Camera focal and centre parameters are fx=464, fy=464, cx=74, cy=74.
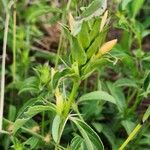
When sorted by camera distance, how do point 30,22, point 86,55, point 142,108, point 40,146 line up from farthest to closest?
point 30,22 → point 142,108 → point 40,146 → point 86,55

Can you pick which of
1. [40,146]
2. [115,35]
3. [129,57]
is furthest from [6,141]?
[115,35]

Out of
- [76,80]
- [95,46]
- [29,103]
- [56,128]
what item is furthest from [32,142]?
[95,46]

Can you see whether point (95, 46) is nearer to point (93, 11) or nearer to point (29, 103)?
point (93, 11)

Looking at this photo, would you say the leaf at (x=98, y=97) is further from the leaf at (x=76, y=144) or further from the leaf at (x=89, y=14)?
the leaf at (x=89, y=14)

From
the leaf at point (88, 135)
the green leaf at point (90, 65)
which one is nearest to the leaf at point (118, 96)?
the leaf at point (88, 135)

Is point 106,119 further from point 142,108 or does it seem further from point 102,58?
point 102,58

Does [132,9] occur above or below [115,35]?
above

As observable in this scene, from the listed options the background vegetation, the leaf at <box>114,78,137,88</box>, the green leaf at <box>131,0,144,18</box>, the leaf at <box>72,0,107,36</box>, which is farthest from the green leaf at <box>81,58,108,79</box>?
the green leaf at <box>131,0,144,18</box>
